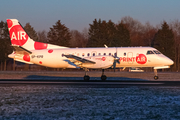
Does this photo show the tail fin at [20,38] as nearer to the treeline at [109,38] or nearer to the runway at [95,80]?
the runway at [95,80]

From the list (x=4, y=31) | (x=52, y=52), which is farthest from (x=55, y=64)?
(x=4, y=31)

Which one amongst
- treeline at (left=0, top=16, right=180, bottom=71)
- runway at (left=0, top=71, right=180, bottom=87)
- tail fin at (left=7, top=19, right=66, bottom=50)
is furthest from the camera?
treeline at (left=0, top=16, right=180, bottom=71)

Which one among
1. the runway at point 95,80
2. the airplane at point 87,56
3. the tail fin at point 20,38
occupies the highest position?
the tail fin at point 20,38

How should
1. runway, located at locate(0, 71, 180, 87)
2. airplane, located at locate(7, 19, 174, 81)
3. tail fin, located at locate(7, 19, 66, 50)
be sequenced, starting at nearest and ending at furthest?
runway, located at locate(0, 71, 180, 87)
airplane, located at locate(7, 19, 174, 81)
tail fin, located at locate(7, 19, 66, 50)

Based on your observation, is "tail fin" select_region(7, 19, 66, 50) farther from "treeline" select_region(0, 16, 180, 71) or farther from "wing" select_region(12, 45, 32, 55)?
"treeline" select_region(0, 16, 180, 71)

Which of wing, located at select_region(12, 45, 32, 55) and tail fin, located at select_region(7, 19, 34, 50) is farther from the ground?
tail fin, located at select_region(7, 19, 34, 50)

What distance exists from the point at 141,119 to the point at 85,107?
292 cm

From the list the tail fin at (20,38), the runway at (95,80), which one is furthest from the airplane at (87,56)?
the runway at (95,80)

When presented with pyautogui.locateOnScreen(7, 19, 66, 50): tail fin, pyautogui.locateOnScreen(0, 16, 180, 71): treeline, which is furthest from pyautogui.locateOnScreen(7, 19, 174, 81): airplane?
pyautogui.locateOnScreen(0, 16, 180, 71): treeline

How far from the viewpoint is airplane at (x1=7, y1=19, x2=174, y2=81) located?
24250 millimetres

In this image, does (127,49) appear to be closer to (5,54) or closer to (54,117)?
(54,117)

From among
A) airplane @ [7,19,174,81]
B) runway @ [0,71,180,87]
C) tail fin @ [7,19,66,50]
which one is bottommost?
runway @ [0,71,180,87]

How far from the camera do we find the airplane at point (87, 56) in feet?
79.6

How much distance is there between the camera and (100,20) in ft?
229
